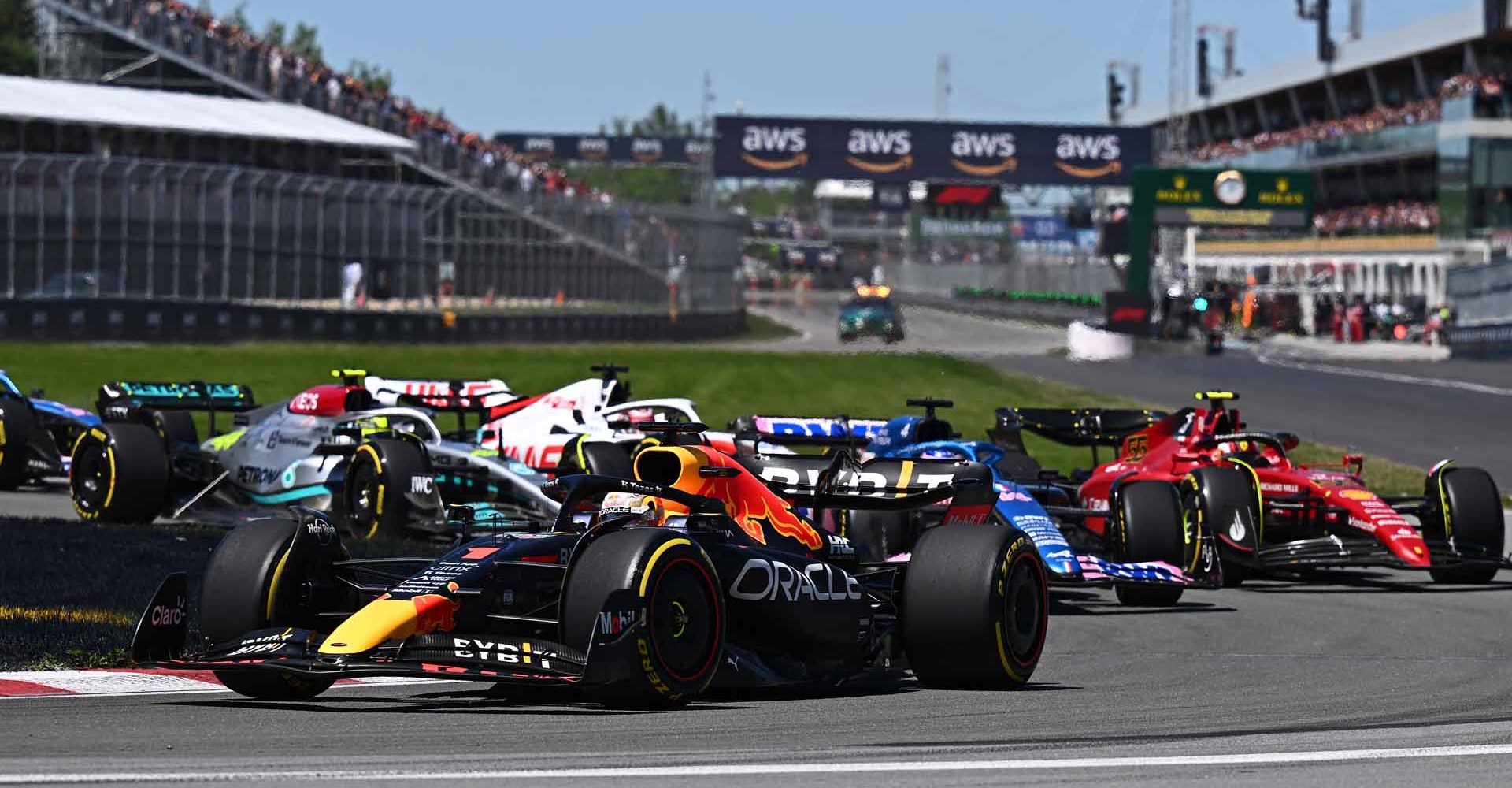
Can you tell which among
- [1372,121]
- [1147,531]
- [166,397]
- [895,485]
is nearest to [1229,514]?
[1147,531]

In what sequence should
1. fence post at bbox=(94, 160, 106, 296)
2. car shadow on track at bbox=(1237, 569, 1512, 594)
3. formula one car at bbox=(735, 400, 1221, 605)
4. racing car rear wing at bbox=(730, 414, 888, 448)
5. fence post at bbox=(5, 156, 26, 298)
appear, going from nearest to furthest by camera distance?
formula one car at bbox=(735, 400, 1221, 605)
car shadow on track at bbox=(1237, 569, 1512, 594)
racing car rear wing at bbox=(730, 414, 888, 448)
fence post at bbox=(5, 156, 26, 298)
fence post at bbox=(94, 160, 106, 296)

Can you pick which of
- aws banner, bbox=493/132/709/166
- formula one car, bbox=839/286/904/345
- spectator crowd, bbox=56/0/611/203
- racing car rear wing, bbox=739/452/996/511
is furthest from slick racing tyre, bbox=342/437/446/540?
aws banner, bbox=493/132/709/166

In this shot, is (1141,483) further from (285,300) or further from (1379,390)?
(285,300)

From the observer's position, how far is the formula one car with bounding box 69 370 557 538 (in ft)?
51.5

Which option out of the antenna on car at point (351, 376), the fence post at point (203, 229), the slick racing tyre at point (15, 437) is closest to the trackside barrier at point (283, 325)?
the fence post at point (203, 229)

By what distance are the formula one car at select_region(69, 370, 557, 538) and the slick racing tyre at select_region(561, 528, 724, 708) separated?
7170 mm

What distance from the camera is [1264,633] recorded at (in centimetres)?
1221

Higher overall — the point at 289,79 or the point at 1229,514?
the point at 289,79

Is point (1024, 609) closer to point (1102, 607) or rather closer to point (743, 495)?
point (743, 495)

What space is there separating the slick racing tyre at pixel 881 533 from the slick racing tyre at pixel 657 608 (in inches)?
214

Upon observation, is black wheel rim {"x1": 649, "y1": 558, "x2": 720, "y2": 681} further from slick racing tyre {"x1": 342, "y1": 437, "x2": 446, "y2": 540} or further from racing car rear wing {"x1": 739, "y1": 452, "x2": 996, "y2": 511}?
slick racing tyre {"x1": 342, "y1": 437, "x2": 446, "y2": 540}

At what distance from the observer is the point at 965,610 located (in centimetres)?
914

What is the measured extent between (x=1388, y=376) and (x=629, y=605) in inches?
1713

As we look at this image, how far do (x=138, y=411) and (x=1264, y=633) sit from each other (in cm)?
1013
